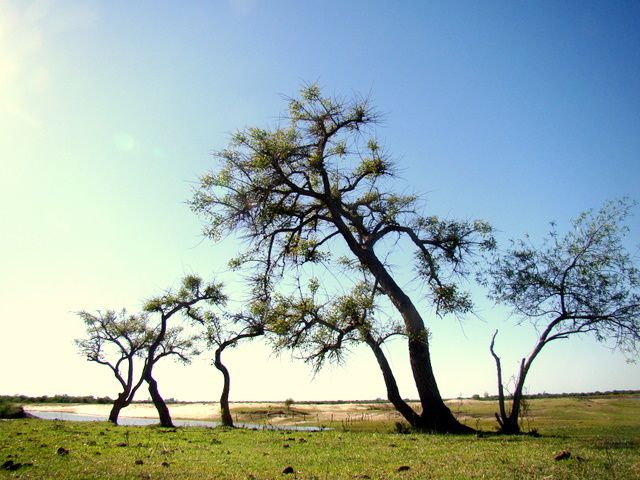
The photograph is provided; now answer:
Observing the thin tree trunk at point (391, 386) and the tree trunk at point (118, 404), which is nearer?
the thin tree trunk at point (391, 386)

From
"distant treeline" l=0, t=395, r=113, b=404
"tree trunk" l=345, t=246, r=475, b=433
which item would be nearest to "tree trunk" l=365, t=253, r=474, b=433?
"tree trunk" l=345, t=246, r=475, b=433

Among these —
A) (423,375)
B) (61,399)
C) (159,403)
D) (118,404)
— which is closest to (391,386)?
(423,375)

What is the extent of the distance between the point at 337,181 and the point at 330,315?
733 cm

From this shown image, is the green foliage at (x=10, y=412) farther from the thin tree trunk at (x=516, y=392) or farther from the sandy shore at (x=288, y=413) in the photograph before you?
the thin tree trunk at (x=516, y=392)

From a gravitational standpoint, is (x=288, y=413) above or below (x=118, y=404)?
below

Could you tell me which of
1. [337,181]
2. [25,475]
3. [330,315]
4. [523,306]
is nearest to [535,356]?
[523,306]

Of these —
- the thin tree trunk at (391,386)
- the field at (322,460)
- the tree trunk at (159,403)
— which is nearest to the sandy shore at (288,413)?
the tree trunk at (159,403)

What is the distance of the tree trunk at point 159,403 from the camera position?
96.0ft

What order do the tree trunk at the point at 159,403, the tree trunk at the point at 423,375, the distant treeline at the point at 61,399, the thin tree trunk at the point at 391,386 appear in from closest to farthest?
the tree trunk at the point at 423,375 < the thin tree trunk at the point at 391,386 < the tree trunk at the point at 159,403 < the distant treeline at the point at 61,399

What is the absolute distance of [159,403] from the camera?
3038 cm

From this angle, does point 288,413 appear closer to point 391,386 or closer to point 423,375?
point 391,386

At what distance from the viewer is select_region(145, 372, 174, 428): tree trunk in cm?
2925

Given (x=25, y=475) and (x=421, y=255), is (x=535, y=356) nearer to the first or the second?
(x=421, y=255)

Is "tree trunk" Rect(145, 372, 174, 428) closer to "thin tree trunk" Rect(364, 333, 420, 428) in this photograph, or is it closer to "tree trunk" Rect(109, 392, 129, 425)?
"tree trunk" Rect(109, 392, 129, 425)
